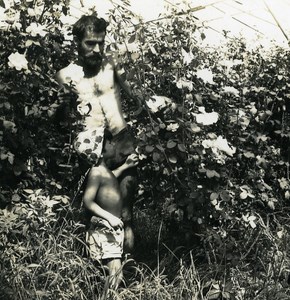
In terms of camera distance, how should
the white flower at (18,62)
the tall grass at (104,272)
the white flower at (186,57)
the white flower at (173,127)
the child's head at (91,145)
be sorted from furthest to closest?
the white flower at (186,57) → the white flower at (18,62) → the white flower at (173,127) → the child's head at (91,145) → the tall grass at (104,272)

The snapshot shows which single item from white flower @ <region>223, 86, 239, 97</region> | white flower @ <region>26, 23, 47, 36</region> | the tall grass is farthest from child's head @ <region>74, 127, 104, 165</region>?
white flower @ <region>223, 86, 239, 97</region>

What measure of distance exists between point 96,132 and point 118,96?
34 cm

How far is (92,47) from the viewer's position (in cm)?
394

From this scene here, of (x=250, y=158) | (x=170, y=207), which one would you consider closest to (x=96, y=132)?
(x=170, y=207)

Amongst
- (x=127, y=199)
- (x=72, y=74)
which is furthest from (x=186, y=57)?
(x=127, y=199)

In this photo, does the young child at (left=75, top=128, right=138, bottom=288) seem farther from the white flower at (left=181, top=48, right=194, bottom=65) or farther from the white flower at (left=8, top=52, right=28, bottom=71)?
the white flower at (left=181, top=48, right=194, bottom=65)

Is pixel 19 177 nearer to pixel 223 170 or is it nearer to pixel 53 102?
pixel 53 102

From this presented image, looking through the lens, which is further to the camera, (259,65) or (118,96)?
(259,65)

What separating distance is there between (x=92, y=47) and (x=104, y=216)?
101cm

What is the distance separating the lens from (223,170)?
13.8 ft

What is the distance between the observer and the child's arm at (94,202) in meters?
3.84

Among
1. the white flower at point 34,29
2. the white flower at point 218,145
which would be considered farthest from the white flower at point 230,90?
the white flower at point 34,29

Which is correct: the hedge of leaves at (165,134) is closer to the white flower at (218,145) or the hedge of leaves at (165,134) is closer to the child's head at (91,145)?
the white flower at (218,145)

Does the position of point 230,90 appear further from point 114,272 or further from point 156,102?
point 114,272
